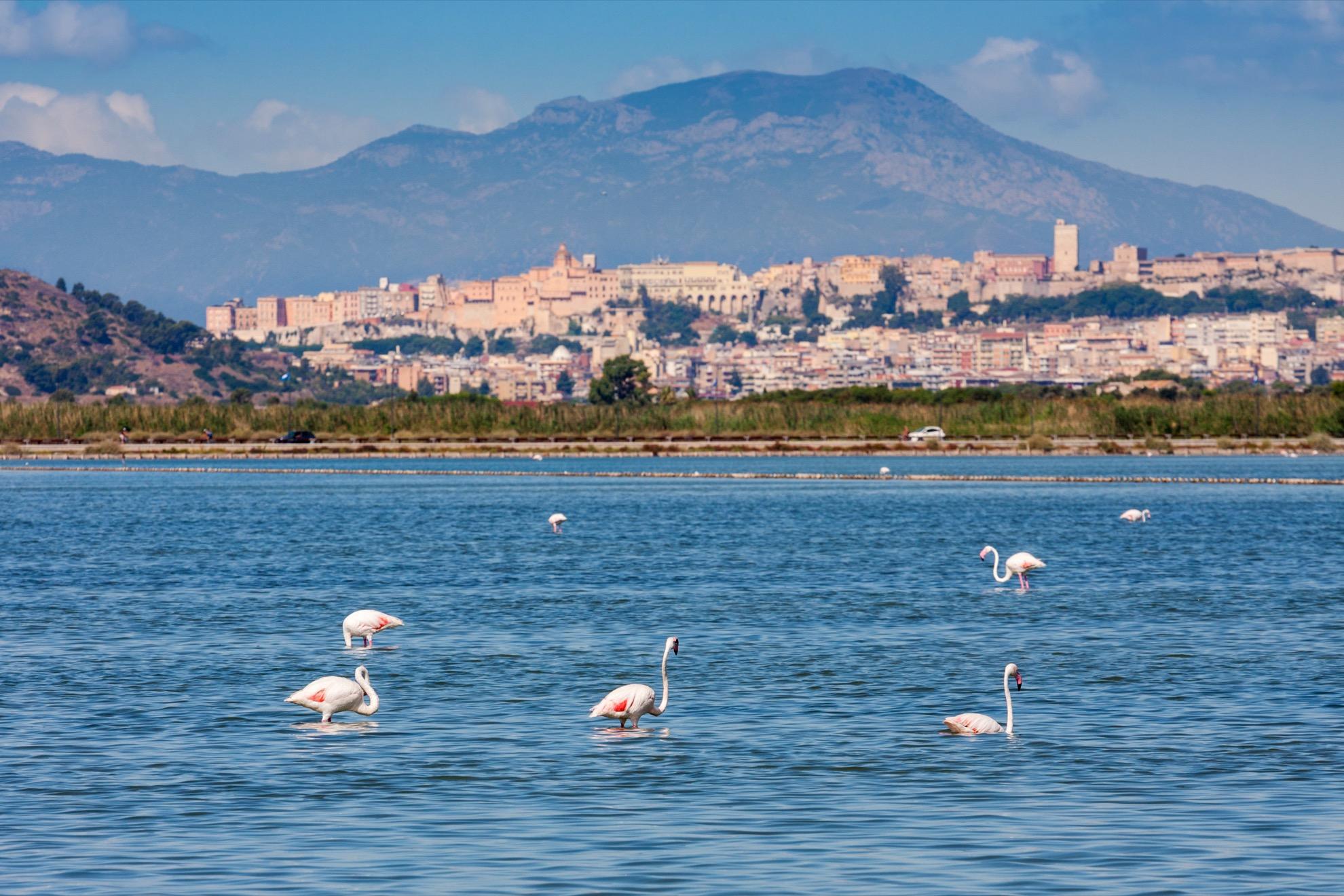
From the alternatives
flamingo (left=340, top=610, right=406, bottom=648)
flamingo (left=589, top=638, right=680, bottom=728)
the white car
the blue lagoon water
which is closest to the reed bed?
A: the white car

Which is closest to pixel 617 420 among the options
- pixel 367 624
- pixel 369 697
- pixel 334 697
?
pixel 367 624

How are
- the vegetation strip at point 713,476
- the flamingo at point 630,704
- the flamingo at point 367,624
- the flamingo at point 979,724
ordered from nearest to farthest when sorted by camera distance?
1. the flamingo at point 979,724
2. the flamingo at point 630,704
3. the flamingo at point 367,624
4. the vegetation strip at point 713,476

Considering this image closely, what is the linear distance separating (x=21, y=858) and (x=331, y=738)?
16.1ft

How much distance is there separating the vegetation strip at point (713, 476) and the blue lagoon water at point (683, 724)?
28.7m

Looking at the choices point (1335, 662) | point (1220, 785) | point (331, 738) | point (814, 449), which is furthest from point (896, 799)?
point (814, 449)

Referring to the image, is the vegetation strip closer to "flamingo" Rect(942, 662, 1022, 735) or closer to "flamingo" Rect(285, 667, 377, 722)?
"flamingo" Rect(942, 662, 1022, 735)

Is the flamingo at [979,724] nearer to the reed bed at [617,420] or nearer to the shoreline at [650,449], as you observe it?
the shoreline at [650,449]

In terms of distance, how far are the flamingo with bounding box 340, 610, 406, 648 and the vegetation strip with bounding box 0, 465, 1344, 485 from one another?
4644 centimetres

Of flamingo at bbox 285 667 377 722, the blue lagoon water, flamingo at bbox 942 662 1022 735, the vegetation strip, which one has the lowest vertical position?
the blue lagoon water

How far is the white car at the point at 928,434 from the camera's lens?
10462 centimetres

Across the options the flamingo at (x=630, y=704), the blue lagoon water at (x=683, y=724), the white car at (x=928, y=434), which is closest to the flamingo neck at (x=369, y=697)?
the blue lagoon water at (x=683, y=724)

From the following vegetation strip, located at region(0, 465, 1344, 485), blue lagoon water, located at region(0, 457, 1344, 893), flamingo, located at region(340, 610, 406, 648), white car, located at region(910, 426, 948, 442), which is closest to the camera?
blue lagoon water, located at region(0, 457, 1344, 893)

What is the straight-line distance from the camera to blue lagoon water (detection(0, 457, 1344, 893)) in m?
13.2

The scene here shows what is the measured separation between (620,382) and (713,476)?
107 m
